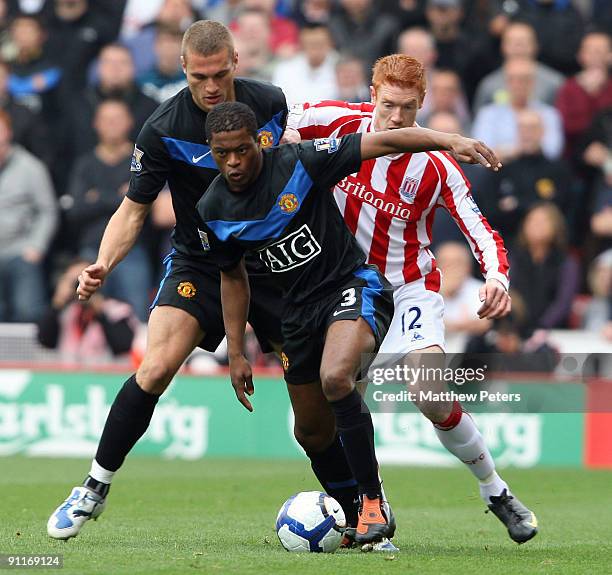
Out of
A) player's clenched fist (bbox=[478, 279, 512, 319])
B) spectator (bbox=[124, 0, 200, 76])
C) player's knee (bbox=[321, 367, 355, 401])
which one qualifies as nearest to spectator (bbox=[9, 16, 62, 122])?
spectator (bbox=[124, 0, 200, 76])

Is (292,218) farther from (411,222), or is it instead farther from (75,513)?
(75,513)

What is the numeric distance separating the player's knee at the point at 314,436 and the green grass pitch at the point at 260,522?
0.56m

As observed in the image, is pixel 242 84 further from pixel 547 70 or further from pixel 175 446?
pixel 547 70

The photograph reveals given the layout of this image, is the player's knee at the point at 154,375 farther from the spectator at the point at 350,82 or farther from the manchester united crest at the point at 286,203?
the spectator at the point at 350,82

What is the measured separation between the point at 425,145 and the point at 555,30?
30.8 feet

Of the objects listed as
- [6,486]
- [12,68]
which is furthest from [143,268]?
[6,486]

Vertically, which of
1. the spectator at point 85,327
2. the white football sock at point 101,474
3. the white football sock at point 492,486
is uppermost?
the white football sock at point 101,474

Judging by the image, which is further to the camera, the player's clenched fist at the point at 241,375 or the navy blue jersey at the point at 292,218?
the player's clenched fist at the point at 241,375

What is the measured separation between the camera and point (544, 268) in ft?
44.9

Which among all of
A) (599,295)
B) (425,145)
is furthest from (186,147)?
(599,295)

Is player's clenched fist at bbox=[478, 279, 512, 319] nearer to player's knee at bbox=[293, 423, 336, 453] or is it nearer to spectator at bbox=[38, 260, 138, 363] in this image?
player's knee at bbox=[293, 423, 336, 453]

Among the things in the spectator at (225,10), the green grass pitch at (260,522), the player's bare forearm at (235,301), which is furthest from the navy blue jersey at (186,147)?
the spectator at (225,10)

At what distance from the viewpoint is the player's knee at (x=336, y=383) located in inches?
247

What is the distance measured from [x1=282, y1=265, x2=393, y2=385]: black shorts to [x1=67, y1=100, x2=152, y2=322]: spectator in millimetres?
7651
